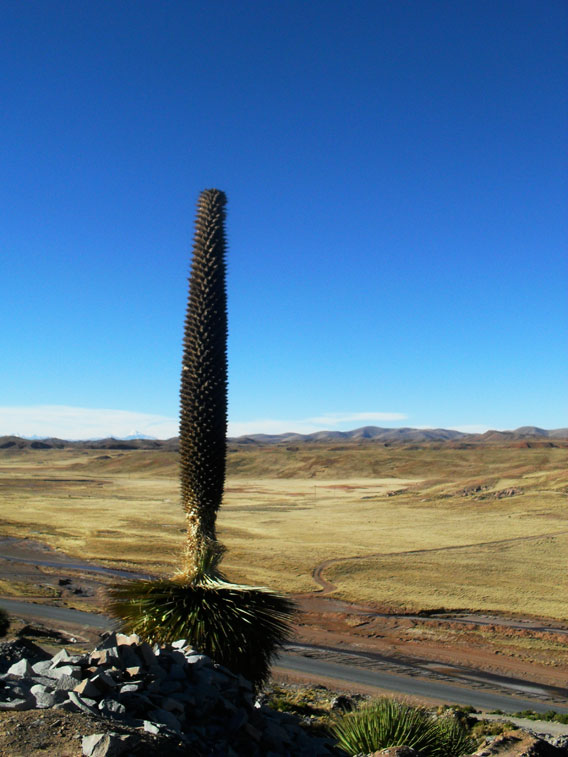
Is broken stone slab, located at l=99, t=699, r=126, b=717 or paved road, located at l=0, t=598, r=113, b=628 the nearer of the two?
broken stone slab, located at l=99, t=699, r=126, b=717

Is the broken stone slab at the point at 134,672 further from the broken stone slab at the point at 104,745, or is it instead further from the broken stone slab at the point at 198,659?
the broken stone slab at the point at 104,745

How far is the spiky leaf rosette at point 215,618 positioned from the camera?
9477mm

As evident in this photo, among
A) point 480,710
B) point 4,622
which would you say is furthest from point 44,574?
point 480,710

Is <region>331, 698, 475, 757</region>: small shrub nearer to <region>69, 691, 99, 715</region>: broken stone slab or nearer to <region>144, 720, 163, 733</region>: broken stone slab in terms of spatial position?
<region>144, 720, 163, 733</region>: broken stone slab

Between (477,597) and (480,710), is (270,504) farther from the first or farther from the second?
(480,710)

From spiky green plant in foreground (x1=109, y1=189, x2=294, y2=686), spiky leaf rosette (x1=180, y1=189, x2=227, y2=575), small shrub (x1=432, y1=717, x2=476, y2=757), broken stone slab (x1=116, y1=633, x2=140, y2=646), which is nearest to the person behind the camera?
broken stone slab (x1=116, y1=633, x2=140, y2=646)

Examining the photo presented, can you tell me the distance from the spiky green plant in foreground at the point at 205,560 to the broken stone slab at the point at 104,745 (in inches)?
120

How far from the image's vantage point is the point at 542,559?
44.2m

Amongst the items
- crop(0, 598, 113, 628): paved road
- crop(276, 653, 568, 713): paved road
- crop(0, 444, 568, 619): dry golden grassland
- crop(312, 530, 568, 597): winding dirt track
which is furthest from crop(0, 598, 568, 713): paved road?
crop(312, 530, 568, 597): winding dirt track

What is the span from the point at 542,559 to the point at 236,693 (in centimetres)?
4112

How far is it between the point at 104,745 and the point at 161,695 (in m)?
2.47

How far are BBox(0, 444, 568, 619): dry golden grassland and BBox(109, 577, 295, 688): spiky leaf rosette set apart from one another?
3.23m

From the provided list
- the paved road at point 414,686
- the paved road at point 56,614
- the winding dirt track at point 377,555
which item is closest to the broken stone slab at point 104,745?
the paved road at point 414,686

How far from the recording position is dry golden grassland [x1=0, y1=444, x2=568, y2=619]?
36.6m
